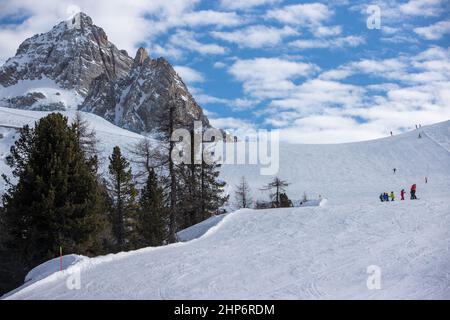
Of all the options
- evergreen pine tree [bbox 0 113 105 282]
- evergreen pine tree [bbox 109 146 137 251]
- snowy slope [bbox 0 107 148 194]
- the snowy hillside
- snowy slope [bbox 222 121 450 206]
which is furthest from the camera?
snowy slope [bbox 0 107 148 194]

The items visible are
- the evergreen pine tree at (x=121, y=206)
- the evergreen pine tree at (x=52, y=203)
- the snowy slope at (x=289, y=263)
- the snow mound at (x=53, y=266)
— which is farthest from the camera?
the evergreen pine tree at (x=121, y=206)

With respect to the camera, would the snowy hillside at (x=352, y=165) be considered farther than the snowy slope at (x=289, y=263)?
Yes

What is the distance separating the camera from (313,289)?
1204 cm

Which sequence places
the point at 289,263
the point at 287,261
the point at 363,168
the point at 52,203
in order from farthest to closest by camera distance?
1. the point at 363,168
2. the point at 52,203
3. the point at 287,261
4. the point at 289,263

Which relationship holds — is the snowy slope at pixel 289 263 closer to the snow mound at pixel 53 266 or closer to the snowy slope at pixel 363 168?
the snow mound at pixel 53 266

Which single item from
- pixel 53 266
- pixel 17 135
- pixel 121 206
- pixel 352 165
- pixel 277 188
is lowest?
pixel 53 266

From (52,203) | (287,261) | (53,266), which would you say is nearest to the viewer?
(287,261)

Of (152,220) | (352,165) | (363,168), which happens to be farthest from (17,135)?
(152,220)

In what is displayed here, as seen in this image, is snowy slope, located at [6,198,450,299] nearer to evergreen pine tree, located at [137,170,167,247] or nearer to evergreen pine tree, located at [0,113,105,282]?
evergreen pine tree, located at [0,113,105,282]

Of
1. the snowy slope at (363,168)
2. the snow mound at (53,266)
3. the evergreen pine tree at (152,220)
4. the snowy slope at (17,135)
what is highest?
the snowy slope at (17,135)

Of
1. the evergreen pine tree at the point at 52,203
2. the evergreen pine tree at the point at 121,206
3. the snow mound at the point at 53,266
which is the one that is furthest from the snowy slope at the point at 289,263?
the evergreen pine tree at the point at 121,206

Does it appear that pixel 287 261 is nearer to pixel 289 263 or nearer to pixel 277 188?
pixel 289 263

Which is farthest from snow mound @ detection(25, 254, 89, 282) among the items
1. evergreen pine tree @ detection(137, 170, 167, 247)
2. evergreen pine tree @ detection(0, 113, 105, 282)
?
evergreen pine tree @ detection(137, 170, 167, 247)
